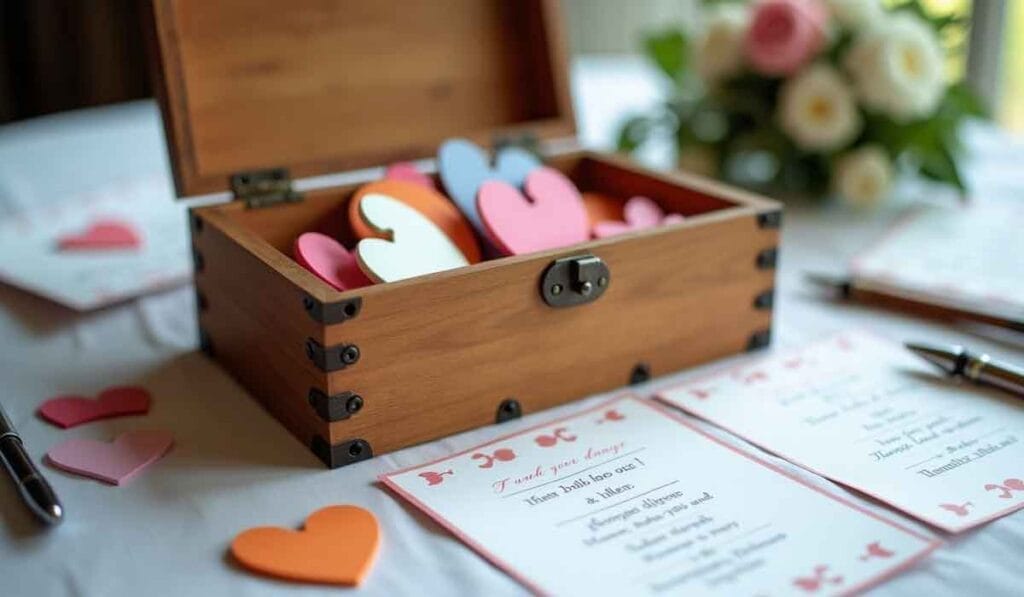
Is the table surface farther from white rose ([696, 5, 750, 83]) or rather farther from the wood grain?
white rose ([696, 5, 750, 83])

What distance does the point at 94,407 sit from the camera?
2.79 ft

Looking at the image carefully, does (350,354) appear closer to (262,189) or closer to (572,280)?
(572,280)

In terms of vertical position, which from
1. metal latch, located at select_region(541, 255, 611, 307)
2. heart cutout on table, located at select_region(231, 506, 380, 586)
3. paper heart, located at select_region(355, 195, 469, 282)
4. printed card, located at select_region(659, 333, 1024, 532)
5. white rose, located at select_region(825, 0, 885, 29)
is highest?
white rose, located at select_region(825, 0, 885, 29)

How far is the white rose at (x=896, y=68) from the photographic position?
1.22m

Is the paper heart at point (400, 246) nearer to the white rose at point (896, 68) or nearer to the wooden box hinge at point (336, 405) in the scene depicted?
the wooden box hinge at point (336, 405)

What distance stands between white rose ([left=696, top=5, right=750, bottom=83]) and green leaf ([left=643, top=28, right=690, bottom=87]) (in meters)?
0.08

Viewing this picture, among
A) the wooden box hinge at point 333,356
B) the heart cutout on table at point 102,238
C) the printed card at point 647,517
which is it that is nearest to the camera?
the printed card at point 647,517

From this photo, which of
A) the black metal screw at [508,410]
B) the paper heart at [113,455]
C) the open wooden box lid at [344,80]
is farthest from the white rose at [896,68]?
the paper heart at [113,455]

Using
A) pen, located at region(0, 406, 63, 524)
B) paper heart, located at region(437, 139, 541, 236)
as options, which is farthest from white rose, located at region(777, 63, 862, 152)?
pen, located at region(0, 406, 63, 524)

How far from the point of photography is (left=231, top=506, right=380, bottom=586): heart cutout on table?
634 millimetres

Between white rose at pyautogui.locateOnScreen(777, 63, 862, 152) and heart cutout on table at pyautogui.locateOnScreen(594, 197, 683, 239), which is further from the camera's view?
white rose at pyautogui.locateOnScreen(777, 63, 862, 152)

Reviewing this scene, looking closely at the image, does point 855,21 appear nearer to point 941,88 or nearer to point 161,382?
point 941,88

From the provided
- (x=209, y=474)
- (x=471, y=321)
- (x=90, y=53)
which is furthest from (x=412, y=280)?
(x=90, y=53)

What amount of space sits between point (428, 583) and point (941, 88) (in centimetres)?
93
